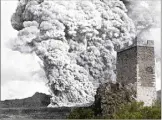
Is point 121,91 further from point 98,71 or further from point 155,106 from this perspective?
point 98,71

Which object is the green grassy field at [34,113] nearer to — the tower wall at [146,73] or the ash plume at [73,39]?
the tower wall at [146,73]

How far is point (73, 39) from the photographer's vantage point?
3441cm

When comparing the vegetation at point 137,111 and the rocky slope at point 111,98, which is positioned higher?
the rocky slope at point 111,98

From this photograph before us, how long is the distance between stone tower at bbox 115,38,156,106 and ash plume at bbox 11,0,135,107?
24.3 ft

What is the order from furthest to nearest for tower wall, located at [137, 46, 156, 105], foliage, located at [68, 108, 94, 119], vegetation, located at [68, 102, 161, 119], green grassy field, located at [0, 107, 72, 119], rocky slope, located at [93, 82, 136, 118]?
green grassy field, located at [0, 107, 72, 119] < tower wall, located at [137, 46, 156, 105] < foliage, located at [68, 108, 94, 119] < rocky slope, located at [93, 82, 136, 118] < vegetation, located at [68, 102, 161, 119]

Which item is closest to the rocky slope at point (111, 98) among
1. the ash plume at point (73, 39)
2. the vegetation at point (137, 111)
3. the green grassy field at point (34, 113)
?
the vegetation at point (137, 111)

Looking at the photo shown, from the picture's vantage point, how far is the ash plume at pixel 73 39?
32.5 meters

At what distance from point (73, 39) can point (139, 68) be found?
10.7 metres

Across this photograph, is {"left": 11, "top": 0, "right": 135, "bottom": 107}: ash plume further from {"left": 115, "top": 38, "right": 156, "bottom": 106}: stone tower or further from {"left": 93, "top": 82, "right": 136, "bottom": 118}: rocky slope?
{"left": 93, "top": 82, "right": 136, "bottom": 118}: rocky slope

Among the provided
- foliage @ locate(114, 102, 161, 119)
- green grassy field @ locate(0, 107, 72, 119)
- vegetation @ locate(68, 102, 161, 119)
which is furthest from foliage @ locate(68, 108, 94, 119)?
green grassy field @ locate(0, 107, 72, 119)

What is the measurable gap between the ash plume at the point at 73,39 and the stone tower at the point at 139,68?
24.3 ft

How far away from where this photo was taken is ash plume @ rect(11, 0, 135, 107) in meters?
32.5

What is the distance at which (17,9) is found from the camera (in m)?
35.7

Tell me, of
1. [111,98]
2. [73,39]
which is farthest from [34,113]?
[73,39]
